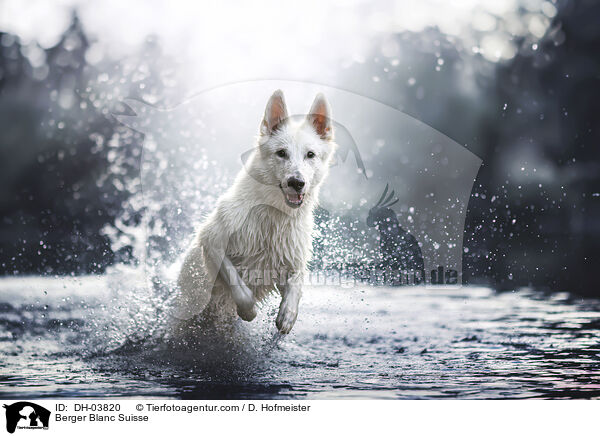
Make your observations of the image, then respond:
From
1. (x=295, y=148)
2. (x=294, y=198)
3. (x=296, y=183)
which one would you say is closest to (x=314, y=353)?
(x=294, y=198)

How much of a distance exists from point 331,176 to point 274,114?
857 millimetres

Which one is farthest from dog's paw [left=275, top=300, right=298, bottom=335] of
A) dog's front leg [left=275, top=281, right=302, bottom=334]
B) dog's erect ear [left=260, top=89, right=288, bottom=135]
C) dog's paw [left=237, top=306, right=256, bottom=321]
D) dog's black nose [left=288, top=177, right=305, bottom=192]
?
dog's erect ear [left=260, top=89, right=288, bottom=135]

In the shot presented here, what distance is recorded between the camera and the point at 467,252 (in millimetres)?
10633

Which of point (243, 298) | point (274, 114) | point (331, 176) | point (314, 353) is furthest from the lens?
point (314, 353)

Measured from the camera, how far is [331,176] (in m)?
4.97

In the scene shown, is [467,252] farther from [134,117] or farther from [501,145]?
[134,117]

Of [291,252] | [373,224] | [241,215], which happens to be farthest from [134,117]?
[373,224]

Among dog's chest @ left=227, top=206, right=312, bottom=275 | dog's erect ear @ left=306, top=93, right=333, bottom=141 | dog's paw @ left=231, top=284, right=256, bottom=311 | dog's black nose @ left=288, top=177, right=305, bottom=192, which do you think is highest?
dog's erect ear @ left=306, top=93, right=333, bottom=141

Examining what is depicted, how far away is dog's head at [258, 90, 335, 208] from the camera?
423 cm

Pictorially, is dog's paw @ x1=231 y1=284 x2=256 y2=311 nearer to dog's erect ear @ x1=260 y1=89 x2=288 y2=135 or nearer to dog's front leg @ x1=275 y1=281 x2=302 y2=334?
dog's front leg @ x1=275 y1=281 x2=302 y2=334

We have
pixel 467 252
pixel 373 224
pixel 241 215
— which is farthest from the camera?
pixel 467 252

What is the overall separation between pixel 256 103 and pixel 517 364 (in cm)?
313
